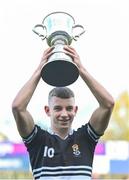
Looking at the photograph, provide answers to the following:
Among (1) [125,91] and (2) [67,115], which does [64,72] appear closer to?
(2) [67,115]

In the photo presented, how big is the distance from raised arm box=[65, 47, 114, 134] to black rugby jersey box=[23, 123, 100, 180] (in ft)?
0.37

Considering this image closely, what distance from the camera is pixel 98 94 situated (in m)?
3.95

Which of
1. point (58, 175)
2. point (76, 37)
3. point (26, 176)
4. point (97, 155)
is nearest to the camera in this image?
point (58, 175)

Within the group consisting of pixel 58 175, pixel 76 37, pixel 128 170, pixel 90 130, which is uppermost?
pixel 128 170

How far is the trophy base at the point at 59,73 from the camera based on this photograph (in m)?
3.90

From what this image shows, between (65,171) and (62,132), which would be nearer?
(65,171)

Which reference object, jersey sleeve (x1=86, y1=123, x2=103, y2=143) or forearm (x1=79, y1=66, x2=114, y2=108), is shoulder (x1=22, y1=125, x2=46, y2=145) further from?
forearm (x1=79, y1=66, x2=114, y2=108)

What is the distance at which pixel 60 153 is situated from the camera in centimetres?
399

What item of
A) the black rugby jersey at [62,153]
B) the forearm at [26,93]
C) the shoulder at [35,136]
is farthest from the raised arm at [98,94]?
the shoulder at [35,136]

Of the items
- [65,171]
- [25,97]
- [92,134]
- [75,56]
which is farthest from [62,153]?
[75,56]

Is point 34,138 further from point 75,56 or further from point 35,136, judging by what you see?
point 75,56

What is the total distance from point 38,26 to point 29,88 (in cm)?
A: 63

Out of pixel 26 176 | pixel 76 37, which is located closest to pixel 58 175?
pixel 76 37

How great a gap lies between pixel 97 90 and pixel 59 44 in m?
0.40
